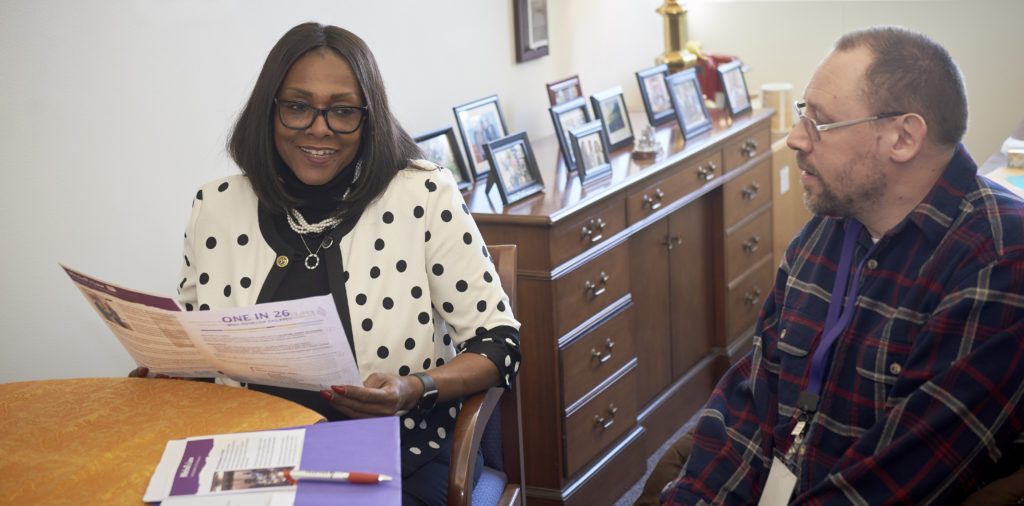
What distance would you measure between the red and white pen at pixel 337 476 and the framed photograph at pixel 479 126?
178 centimetres

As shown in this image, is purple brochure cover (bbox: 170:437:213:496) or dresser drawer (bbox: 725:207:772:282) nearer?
purple brochure cover (bbox: 170:437:213:496)

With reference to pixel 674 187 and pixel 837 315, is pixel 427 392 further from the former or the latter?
pixel 674 187

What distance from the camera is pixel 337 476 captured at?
132 cm

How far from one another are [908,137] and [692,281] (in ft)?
6.57

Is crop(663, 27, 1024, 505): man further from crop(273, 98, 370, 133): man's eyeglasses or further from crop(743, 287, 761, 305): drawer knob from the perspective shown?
crop(743, 287, 761, 305): drawer knob

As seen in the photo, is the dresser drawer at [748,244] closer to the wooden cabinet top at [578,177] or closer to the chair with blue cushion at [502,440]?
the wooden cabinet top at [578,177]

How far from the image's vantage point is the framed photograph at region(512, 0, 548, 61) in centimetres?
364

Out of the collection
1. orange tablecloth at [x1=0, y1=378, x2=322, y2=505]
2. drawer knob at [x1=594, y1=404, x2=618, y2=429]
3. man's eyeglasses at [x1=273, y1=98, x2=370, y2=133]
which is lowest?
drawer knob at [x1=594, y1=404, x2=618, y2=429]

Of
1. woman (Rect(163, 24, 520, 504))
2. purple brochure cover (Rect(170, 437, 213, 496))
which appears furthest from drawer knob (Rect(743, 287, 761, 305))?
purple brochure cover (Rect(170, 437, 213, 496))

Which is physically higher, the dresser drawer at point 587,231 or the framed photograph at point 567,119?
the framed photograph at point 567,119

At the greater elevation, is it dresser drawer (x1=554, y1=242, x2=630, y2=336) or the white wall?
the white wall

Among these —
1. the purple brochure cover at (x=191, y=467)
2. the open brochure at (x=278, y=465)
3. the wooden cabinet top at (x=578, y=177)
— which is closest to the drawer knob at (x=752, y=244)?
the wooden cabinet top at (x=578, y=177)

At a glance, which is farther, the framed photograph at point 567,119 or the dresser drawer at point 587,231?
the framed photograph at point 567,119

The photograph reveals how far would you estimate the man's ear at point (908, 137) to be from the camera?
1.66 m
